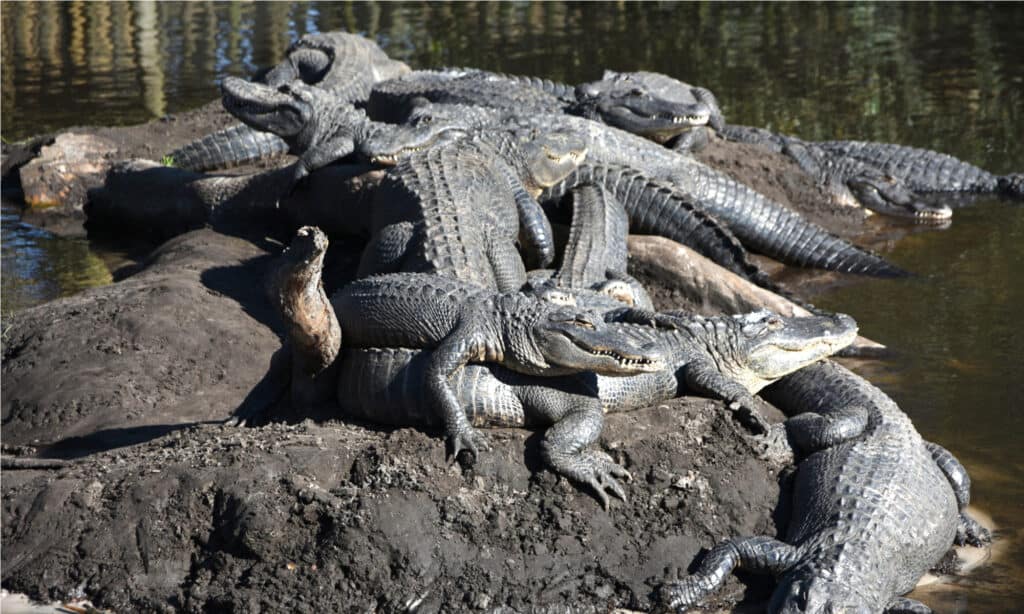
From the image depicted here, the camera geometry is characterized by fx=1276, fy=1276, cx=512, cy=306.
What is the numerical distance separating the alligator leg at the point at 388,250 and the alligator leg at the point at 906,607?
9.60ft

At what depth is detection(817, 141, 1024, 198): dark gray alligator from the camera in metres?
10.8

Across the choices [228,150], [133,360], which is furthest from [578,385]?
[228,150]

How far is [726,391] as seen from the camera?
16.9 feet

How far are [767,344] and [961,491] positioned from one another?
981 mm

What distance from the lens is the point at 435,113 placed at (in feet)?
30.1

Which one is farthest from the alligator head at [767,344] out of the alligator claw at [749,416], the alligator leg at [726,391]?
the alligator claw at [749,416]

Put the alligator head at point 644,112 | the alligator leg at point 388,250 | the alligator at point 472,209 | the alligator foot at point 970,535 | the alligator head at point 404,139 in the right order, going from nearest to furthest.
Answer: the alligator foot at point 970,535 < the alligator at point 472,209 < the alligator leg at point 388,250 < the alligator head at point 404,139 < the alligator head at point 644,112

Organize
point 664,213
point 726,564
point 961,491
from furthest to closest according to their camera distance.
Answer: point 664,213
point 961,491
point 726,564

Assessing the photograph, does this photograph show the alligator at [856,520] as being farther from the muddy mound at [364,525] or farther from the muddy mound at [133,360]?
the muddy mound at [133,360]

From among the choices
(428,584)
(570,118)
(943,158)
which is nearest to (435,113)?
(570,118)

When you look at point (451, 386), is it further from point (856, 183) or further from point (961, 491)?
point (856, 183)

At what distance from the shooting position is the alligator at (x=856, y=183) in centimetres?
1018

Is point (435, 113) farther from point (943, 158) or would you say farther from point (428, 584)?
point (428, 584)

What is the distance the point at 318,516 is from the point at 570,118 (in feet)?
17.0
